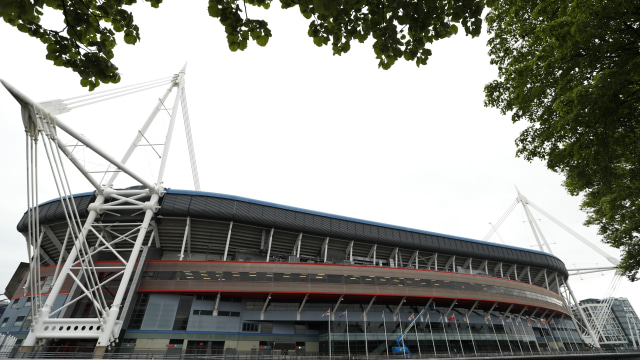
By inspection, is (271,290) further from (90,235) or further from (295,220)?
(90,235)

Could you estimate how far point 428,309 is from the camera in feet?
155

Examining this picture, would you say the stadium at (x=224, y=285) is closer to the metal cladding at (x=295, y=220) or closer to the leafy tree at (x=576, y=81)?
the metal cladding at (x=295, y=220)

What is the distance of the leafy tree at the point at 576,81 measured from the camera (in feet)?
29.6

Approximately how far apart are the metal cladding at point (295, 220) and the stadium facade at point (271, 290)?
169 mm

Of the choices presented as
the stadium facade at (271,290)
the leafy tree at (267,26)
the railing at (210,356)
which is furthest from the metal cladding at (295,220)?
the leafy tree at (267,26)

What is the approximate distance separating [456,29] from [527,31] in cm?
983

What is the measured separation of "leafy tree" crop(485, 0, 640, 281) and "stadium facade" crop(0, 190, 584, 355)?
32.0 m

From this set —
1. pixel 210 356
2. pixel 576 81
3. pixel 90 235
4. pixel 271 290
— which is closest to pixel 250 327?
pixel 271 290

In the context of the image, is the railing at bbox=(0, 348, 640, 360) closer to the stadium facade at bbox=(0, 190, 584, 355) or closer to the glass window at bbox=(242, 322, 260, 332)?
the stadium facade at bbox=(0, 190, 584, 355)

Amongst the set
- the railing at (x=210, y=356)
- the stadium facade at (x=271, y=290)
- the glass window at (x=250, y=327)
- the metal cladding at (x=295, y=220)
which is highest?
the metal cladding at (x=295, y=220)

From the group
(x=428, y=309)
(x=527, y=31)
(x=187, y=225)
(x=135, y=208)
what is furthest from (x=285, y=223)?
(x=527, y=31)

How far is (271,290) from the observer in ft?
124

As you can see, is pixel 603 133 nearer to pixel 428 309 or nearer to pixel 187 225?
pixel 187 225

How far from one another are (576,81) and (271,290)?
36.1 metres
